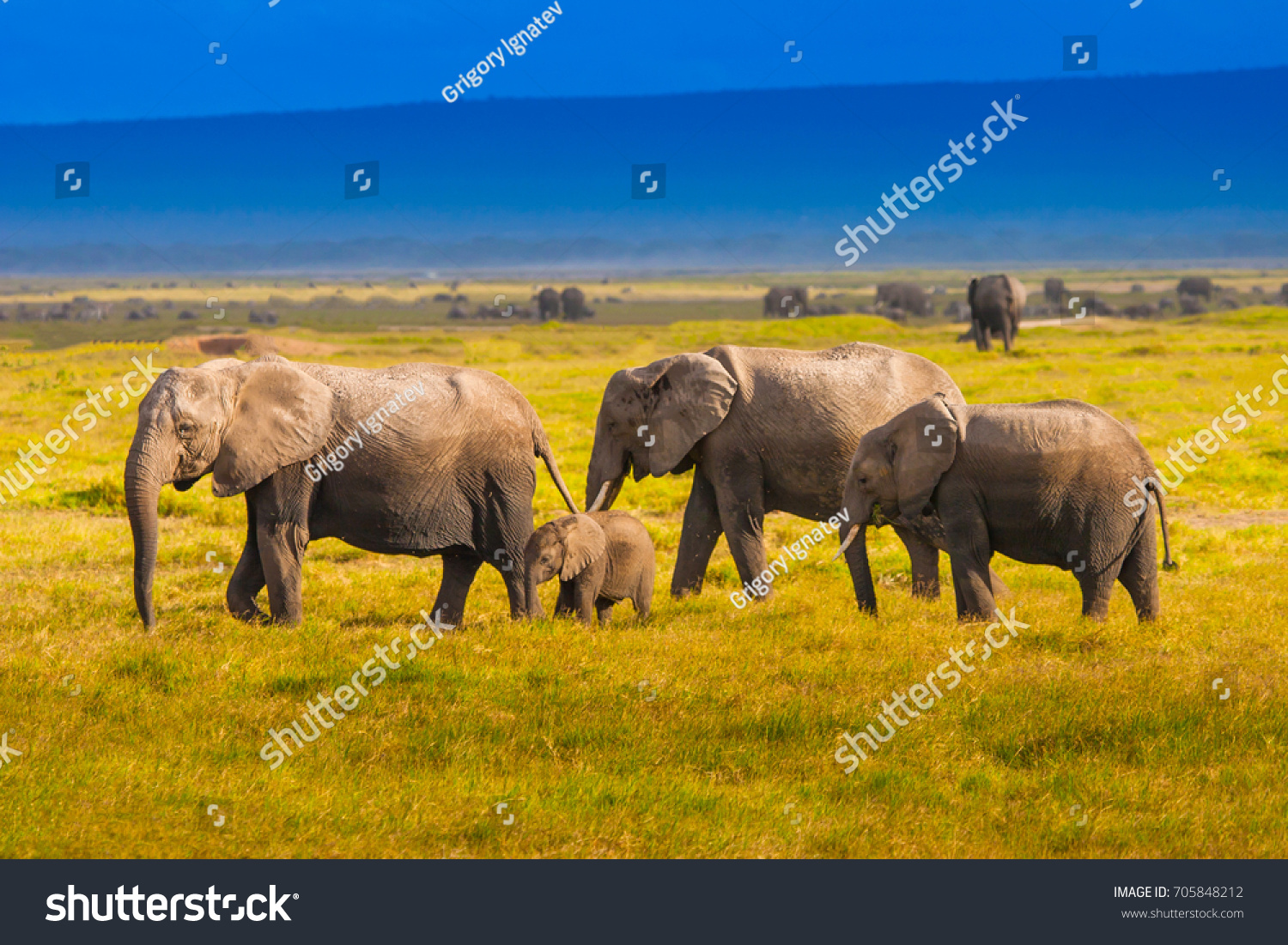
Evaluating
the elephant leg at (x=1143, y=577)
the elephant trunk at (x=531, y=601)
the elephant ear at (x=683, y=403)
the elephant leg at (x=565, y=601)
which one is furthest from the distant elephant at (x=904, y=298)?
the elephant trunk at (x=531, y=601)

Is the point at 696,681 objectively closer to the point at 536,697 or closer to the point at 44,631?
the point at 536,697

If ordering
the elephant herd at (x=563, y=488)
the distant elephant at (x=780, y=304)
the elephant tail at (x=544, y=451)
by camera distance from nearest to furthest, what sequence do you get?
1. the elephant herd at (x=563, y=488)
2. the elephant tail at (x=544, y=451)
3. the distant elephant at (x=780, y=304)

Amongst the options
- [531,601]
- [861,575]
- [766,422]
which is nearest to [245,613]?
[531,601]

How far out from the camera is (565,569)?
11273mm

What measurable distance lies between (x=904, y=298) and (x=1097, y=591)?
4329 inches

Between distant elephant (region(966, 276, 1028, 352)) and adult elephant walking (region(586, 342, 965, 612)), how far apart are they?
137 feet

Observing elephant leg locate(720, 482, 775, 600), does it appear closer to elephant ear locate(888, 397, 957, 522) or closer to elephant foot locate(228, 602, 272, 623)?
elephant ear locate(888, 397, 957, 522)

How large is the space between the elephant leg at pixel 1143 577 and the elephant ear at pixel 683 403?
4027 mm

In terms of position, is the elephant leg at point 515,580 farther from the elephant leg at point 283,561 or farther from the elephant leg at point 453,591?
the elephant leg at point 283,561

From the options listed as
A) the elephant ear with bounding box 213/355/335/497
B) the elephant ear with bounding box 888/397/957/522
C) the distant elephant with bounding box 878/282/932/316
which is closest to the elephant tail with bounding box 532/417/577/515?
the elephant ear with bounding box 213/355/335/497

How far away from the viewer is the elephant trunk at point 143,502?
9992mm

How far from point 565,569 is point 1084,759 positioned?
4.84m

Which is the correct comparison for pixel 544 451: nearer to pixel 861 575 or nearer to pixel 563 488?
pixel 563 488
